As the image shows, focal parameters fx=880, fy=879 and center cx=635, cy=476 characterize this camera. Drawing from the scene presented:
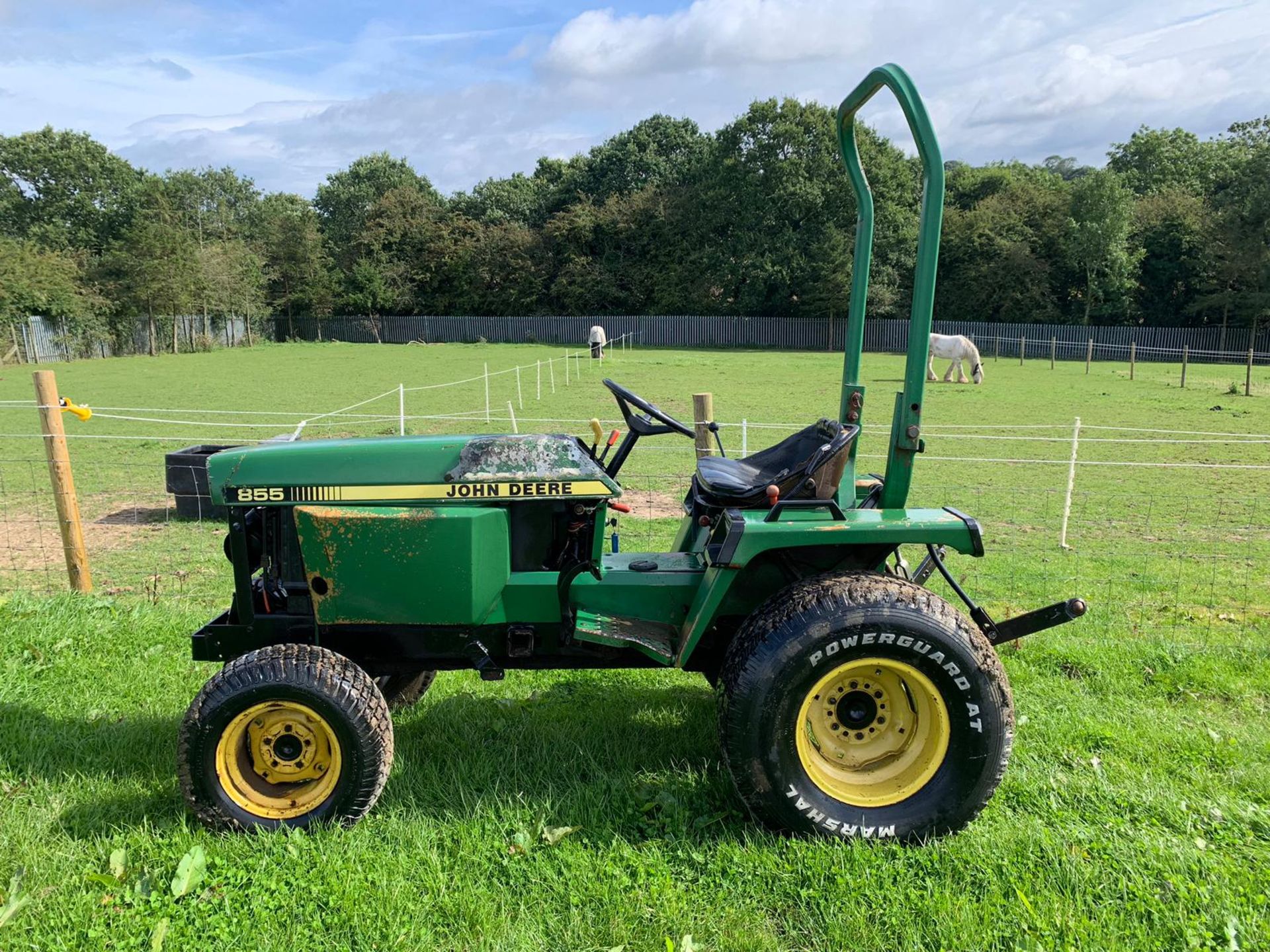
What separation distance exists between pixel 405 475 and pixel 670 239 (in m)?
47.1

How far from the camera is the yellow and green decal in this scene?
2965mm

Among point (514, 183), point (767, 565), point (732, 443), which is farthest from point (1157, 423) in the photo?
point (514, 183)

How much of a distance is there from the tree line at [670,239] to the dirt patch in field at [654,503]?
27.2 m

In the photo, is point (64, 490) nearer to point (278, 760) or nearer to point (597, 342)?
point (278, 760)

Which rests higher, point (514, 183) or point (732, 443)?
point (514, 183)

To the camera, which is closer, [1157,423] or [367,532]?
[367,532]

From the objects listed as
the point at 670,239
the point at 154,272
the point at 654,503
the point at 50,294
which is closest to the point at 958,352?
the point at 654,503

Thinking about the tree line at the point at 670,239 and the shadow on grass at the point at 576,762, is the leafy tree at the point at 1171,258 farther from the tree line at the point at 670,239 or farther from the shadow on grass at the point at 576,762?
the shadow on grass at the point at 576,762

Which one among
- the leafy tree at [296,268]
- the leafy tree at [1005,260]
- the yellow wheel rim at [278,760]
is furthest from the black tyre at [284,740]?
the leafy tree at [296,268]

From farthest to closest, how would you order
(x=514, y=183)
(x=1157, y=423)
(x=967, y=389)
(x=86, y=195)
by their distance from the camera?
(x=514, y=183) → (x=86, y=195) → (x=967, y=389) → (x=1157, y=423)

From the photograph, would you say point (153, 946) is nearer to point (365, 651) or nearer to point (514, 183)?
point (365, 651)

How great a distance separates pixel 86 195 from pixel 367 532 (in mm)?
58914

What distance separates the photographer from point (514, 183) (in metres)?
57.2

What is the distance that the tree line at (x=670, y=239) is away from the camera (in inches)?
1491
